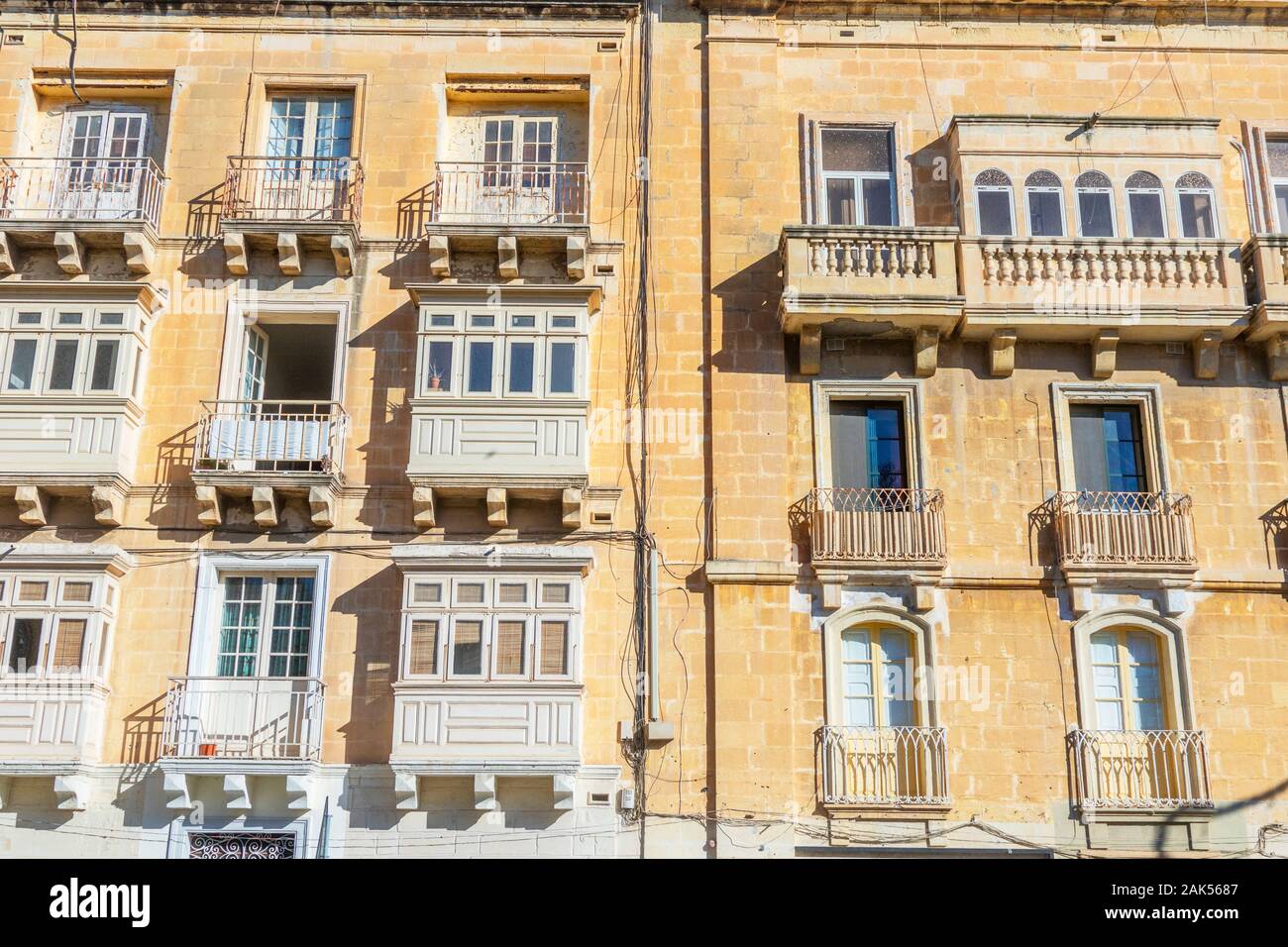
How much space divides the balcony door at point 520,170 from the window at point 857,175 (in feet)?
14.0

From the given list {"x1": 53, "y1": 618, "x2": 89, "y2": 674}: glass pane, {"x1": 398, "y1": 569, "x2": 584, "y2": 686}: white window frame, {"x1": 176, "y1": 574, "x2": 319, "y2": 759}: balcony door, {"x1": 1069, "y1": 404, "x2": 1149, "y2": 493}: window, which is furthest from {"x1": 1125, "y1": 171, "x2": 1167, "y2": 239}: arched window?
{"x1": 53, "y1": 618, "x2": 89, "y2": 674}: glass pane

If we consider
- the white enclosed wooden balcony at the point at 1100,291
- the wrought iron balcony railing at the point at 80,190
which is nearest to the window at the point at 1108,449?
the white enclosed wooden balcony at the point at 1100,291

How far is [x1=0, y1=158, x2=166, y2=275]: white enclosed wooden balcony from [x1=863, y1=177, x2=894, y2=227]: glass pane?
11026 mm

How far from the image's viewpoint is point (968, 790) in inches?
736

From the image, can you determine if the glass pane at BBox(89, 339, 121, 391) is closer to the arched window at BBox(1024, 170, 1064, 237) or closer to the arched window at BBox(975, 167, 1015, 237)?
the arched window at BBox(975, 167, 1015, 237)

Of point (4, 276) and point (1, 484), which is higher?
point (4, 276)

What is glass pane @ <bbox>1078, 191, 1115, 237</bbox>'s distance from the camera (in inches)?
836

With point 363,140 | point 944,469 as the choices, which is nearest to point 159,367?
point 363,140

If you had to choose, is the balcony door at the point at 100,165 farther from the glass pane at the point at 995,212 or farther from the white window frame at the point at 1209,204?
the white window frame at the point at 1209,204

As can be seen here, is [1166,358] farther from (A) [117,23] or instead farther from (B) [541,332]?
(A) [117,23]

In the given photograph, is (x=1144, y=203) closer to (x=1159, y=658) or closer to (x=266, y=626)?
(x=1159, y=658)

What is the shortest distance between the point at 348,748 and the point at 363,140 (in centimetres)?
950

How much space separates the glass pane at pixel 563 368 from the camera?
20203mm

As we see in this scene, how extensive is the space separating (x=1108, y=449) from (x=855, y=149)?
6168mm
